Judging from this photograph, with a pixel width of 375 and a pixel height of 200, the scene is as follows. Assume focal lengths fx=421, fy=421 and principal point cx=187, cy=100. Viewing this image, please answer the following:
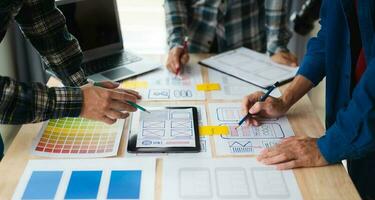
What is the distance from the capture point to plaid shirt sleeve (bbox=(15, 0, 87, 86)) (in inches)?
50.1

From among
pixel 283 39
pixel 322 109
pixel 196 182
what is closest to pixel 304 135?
pixel 196 182

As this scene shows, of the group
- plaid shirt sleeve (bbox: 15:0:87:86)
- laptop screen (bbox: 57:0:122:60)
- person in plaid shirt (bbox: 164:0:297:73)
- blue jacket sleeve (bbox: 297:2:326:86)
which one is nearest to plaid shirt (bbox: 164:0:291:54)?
person in plaid shirt (bbox: 164:0:297:73)

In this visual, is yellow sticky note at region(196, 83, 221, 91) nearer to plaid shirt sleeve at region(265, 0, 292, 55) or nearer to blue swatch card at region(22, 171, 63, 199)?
plaid shirt sleeve at region(265, 0, 292, 55)

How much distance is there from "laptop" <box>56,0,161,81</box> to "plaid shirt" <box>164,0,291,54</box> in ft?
0.71

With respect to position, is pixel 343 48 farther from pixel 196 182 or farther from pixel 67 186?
pixel 67 186

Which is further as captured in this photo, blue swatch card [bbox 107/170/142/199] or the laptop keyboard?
the laptop keyboard

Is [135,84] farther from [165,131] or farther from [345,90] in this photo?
[345,90]

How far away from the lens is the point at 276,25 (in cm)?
188

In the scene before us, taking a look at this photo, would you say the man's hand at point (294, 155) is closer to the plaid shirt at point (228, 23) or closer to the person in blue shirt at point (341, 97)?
the person in blue shirt at point (341, 97)

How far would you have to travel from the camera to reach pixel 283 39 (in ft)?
6.14

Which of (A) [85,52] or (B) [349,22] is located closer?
(B) [349,22]

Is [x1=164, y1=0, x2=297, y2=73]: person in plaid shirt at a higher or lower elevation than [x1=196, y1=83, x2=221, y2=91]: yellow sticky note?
higher

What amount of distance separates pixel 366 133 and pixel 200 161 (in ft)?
1.33

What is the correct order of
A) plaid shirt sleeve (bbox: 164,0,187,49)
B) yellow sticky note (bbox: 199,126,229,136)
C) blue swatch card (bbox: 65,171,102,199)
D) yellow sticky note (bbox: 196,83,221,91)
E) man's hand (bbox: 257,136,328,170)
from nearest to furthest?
blue swatch card (bbox: 65,171,102,199), man's hand (bbox: 257,136,328,170), yellow sticky note (bbox: 199,126,229,136), yellow sticky note (bbox: 196,83,221,91), plaid shirt sleeve (bbox: 164,0,187,49)
